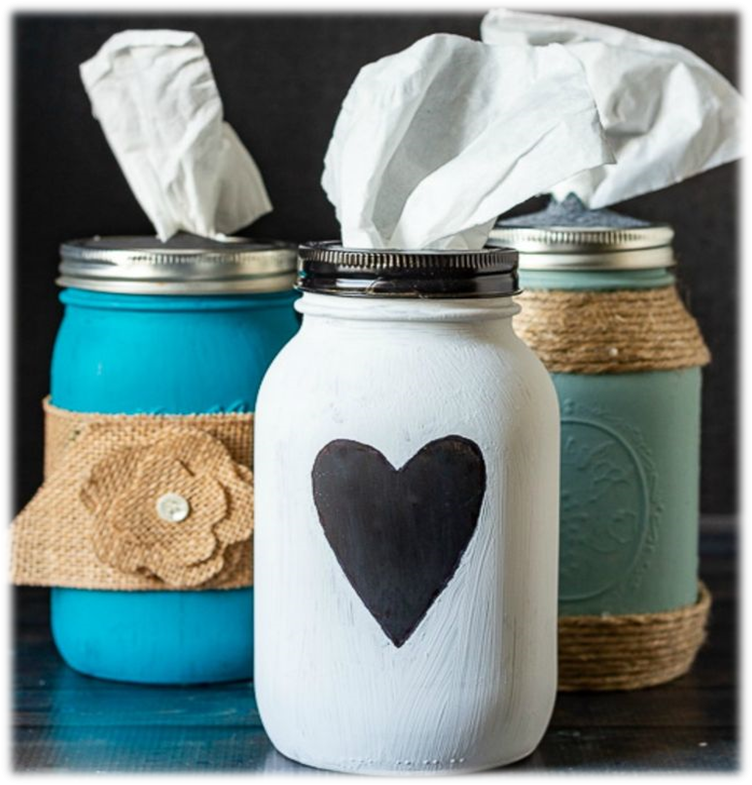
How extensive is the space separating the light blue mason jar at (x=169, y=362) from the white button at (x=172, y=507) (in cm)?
5

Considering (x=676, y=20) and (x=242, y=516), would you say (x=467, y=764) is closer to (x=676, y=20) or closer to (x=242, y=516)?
(x=242, y=516)

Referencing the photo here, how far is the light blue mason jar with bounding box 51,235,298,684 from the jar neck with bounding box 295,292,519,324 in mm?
165

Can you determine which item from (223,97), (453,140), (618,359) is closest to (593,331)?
(618,359)

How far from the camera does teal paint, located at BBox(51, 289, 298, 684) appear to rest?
38.6 inches

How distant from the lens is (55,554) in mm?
1003

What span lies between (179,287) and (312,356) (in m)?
0.17

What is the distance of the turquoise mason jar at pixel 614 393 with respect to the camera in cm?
96

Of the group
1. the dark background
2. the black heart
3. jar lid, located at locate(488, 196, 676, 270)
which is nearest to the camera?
the black heart

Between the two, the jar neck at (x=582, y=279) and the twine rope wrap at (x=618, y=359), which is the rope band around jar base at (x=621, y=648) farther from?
the jar neck at (x=582, y=279)

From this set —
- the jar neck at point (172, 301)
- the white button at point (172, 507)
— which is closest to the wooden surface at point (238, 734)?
the white button at point (172, 507)

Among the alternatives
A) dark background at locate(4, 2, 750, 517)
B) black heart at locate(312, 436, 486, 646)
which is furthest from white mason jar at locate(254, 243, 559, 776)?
dark background at locate(4, 2, 750, 517)

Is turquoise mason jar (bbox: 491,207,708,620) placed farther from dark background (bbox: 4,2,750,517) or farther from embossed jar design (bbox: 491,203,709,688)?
dark background (bbox: 4,2,750,517)

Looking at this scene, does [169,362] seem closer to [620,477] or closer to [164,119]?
[164,119]

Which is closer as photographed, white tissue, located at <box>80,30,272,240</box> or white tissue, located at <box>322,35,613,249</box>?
white tissue, located at <box>322,35,613,249</box>
